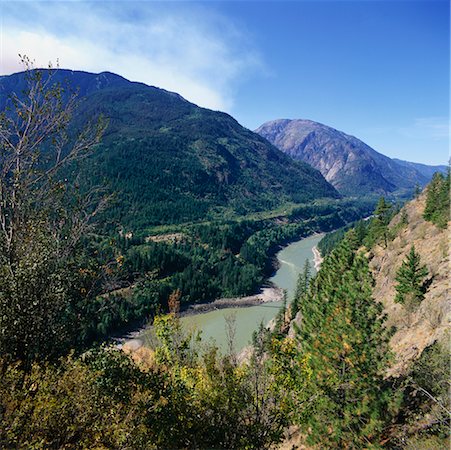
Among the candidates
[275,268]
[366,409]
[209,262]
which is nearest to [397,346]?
[366,409]

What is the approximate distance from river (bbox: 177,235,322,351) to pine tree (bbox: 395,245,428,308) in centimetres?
1684

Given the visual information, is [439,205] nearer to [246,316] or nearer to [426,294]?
[426,294]

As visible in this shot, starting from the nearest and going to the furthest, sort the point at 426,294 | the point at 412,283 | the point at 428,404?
the point at 428,404 < the point at 426,294 < the point at 412,283

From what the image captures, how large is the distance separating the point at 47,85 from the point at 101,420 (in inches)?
455

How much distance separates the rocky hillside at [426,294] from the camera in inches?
933

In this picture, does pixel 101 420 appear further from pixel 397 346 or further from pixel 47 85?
pixel 397 346

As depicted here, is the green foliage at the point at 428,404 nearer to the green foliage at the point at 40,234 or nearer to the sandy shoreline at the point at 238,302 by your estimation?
the green foliage at the point at 40,234

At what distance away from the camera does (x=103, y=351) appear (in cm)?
1262

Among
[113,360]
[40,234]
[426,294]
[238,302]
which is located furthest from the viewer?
[238,302]

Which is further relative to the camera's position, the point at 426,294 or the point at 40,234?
the point at 426,294

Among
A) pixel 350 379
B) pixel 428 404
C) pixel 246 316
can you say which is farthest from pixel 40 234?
pixel 246 316

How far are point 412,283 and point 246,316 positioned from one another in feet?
181

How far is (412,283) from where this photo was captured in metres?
31.5

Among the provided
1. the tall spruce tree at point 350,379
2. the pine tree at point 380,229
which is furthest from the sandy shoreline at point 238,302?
the tall spruce tree at point 350,379
